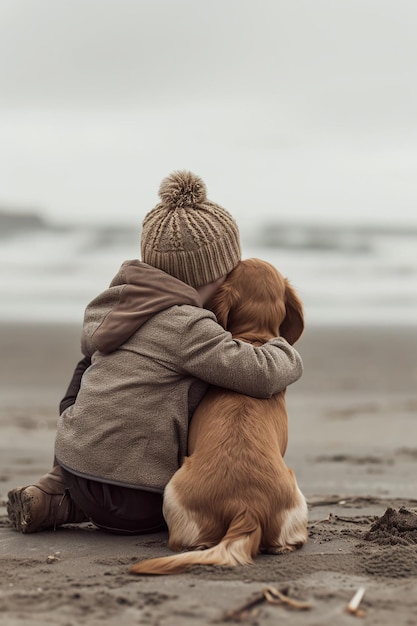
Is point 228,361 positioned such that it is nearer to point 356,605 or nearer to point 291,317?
point 291,317

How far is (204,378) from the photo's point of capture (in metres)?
4.05

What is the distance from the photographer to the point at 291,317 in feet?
14.6

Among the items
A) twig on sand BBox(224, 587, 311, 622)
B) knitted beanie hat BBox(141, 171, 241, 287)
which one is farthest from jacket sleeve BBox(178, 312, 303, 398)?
twig on sand BBox(224, 587, 311, 622)

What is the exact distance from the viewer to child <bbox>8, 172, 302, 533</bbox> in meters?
4.04

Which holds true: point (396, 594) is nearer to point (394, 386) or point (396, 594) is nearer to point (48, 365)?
point (394, 386)

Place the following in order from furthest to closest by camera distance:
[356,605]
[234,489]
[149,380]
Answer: [149,380] < [234,489] < [356,605]

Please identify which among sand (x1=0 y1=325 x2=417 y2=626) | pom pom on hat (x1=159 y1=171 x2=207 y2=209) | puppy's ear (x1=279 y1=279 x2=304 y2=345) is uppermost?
pom pom on hat (x1=159 y1=171 x2=207 y2=209)

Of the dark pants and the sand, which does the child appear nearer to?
the dark pants

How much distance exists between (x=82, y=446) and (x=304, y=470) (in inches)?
135

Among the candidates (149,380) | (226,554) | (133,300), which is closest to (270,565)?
(226,554)

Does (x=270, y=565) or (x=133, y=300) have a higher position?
(x=133, y=300)

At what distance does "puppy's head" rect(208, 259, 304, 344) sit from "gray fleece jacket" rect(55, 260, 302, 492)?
110 mm

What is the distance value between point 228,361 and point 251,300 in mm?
418

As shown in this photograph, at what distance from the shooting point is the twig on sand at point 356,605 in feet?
9.78
